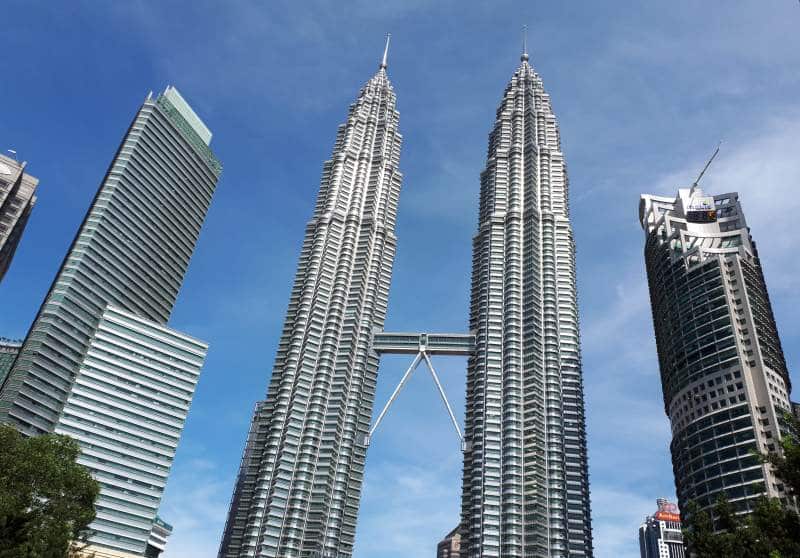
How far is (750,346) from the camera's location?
171875mm

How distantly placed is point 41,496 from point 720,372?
512 feet

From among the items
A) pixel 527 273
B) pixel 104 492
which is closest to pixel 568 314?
pixel 527 273

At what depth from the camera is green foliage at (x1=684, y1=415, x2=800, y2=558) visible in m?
32.7

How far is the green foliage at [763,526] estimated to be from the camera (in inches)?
1286

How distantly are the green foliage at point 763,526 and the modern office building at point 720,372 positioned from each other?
116m

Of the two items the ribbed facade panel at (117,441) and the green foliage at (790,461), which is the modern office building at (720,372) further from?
the ribbed facade panel at (117,441)

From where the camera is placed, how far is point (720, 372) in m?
171

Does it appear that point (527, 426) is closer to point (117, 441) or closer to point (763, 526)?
point (117, 441)

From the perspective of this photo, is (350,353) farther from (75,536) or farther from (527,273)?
(75,536)

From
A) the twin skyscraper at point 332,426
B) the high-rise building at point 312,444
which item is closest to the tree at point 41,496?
the twin skyscraper at point 332,426

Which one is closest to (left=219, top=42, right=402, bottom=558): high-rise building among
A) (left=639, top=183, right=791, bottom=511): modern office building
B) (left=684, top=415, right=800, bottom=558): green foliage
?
(left=639, top=183, right=791, bottom=511): modern office building

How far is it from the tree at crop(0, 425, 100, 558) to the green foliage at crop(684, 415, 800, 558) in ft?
170

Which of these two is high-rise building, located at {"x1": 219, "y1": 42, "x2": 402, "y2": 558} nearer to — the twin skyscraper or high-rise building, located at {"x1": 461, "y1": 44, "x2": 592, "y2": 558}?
the twin skyscraper

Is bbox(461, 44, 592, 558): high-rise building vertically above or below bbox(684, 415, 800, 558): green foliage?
above
